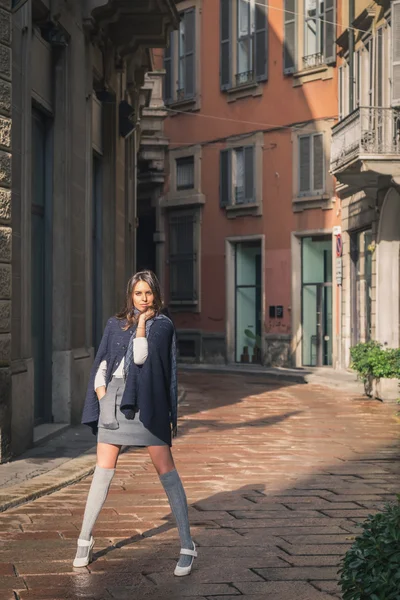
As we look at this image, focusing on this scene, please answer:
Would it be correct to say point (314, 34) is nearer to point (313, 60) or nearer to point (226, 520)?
point (313, 60)

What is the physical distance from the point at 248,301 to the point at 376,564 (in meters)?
28.7

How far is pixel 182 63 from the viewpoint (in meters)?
34.8

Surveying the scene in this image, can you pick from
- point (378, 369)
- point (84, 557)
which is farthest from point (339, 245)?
point (84, 557)

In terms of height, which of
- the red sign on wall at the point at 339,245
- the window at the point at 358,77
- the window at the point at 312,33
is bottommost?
the red sign on wall at the point at 339,245

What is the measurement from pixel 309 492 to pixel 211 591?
352cm

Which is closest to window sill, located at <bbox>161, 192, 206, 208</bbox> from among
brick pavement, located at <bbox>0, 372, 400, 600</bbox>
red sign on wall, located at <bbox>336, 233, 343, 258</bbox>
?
red sign on wall, located at <bbox>336, 233, 343, 258</bbox>

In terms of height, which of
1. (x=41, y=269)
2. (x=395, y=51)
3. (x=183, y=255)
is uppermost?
(x=395, y=51)

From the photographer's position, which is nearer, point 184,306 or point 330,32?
point 330,32

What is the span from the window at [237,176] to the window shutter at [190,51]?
2.40 metres

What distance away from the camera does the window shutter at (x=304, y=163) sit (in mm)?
30250

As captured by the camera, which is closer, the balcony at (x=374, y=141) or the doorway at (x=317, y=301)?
the balcony at (x=374, y=141)

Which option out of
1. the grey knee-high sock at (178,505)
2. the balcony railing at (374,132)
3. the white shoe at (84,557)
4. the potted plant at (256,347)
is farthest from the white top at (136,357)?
the potted plant at (256,347)

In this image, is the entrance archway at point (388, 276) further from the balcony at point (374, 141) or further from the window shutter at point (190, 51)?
the window shutter at point (190, 51)

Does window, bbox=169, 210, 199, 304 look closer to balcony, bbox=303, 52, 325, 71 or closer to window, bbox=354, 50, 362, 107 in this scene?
balcony, bbox=303, 52, 325, 71
